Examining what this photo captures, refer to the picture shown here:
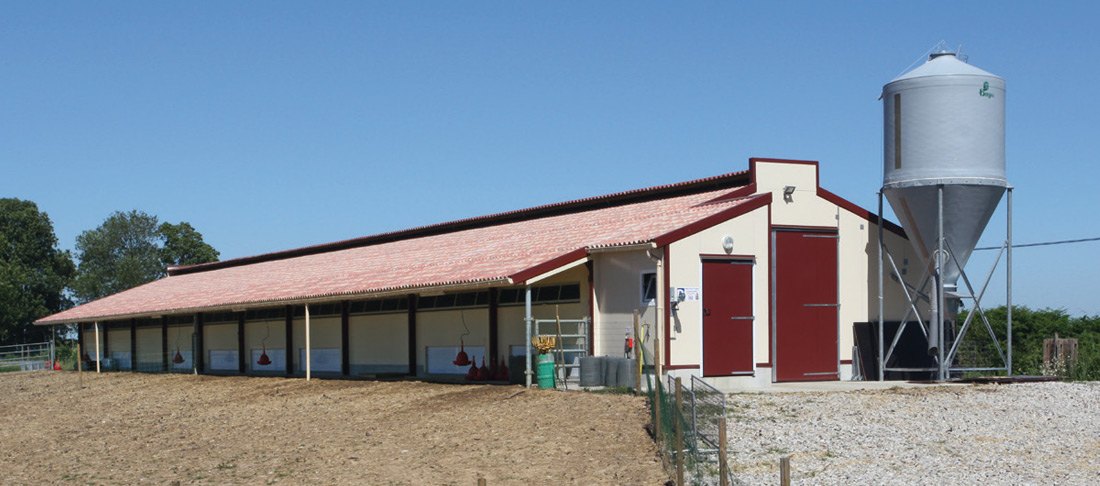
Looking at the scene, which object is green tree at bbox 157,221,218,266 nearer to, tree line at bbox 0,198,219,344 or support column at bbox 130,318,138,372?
tree line at bbox 0,198,219,344

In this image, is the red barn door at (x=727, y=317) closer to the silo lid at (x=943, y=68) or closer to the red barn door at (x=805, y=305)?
the red barn door at (x=805, y=305)

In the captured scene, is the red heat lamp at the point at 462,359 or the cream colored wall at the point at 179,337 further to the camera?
the cream colored wall at the point at 179,337

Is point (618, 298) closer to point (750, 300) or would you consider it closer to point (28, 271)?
point (750, 300)

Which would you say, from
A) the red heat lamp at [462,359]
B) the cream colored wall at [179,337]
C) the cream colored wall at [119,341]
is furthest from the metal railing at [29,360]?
the red heat lamp at [462,359]

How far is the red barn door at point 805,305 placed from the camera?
24.0 meters

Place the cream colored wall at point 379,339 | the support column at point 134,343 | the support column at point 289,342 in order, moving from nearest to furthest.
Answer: the cream colored wall at point 379,339 < the support column at point 289,342 < the support column at point 134,343

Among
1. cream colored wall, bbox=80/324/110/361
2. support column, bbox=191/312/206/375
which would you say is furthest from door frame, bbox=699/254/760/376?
cream colored wall, bbox=80/324/110/361

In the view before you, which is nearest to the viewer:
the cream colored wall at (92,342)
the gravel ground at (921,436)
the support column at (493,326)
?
the gravel ground at (921,436)

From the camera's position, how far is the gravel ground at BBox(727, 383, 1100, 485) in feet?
43.2

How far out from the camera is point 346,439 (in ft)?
59.5

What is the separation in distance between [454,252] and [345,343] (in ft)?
13.7

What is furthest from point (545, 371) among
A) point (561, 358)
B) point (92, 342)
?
point (92, 342)

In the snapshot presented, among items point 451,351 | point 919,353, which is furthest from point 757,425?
point 451,351

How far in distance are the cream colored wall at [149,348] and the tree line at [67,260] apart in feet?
116
